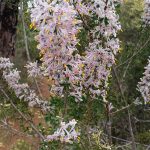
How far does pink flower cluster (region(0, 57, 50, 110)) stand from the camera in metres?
4.49

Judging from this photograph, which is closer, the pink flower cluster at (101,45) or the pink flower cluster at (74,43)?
the pink flower cluster at (74,43)

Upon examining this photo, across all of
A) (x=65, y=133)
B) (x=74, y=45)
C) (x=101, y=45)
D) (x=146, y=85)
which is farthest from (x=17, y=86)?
(x=74, y=45)

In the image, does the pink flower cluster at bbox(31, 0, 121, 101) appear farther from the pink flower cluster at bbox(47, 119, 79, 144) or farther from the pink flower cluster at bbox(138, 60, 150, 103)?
the pink flower cluster at bbox(138, 60, 150, 103)

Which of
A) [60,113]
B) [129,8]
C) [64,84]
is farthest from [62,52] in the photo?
[129,8]

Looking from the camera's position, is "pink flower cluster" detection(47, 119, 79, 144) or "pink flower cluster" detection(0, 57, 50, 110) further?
"pink flower cluster" detection(0, 57, 50, 110)

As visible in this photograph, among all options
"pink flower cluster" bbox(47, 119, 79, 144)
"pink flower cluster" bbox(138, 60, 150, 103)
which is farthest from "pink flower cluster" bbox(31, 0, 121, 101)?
"pink flower cluster" bbox(138, 60, 150, 103)

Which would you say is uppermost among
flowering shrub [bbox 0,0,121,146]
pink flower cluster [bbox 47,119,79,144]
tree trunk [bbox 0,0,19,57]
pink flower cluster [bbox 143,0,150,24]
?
tree trunk [bbox 0,0,19,57]

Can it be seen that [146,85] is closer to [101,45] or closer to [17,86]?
[101,45]

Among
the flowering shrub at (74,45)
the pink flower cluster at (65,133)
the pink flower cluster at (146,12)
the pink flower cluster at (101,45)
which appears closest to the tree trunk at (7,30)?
the flowering shrub at (74,45)

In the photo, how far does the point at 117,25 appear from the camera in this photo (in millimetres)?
3223

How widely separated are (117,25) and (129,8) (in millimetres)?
11358

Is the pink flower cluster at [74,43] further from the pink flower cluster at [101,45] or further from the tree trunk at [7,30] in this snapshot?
the tree trunk at [7,30]

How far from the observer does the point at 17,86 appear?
4.53 metres

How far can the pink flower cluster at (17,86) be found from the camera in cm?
449
